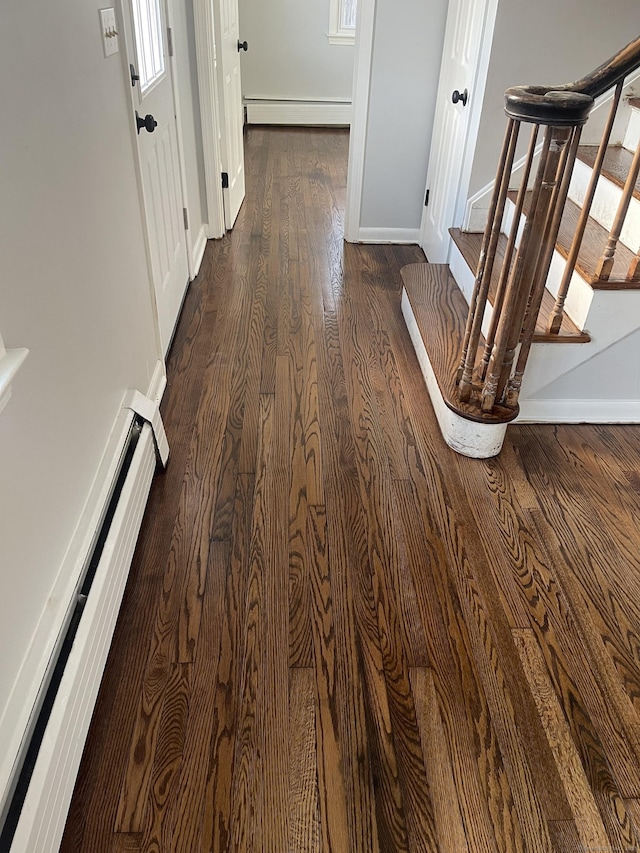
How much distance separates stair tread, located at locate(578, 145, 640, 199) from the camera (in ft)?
8.18

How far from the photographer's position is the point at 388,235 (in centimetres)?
398

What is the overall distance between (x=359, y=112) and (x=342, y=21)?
3263mm

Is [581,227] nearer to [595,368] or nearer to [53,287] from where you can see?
[595,368]

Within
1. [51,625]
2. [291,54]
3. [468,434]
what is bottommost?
[468,434]

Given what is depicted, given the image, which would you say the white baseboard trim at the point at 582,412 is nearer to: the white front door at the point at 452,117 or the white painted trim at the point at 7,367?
the white front door at the point at 452,117

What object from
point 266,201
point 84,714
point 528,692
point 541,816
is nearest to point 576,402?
point 528,692

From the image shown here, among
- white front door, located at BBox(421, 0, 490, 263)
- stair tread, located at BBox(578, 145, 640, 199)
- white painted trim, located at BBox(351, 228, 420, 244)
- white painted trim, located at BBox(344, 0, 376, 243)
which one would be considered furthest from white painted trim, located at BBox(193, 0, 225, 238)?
stair tread, located at BBox(578, 145, 640, 199)

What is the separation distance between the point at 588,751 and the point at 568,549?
631 millimetres

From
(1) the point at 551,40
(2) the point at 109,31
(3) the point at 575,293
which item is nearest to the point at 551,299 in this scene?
(3) the point at 575,293

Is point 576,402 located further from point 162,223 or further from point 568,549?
point 162,223

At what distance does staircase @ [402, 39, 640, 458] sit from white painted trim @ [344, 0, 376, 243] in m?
1.12

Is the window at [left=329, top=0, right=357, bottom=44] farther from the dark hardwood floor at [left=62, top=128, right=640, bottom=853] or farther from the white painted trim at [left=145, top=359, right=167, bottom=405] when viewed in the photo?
the white painted trim at [left=145, top=359, right=167, bottom=405]

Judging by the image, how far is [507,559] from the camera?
191 centimetres

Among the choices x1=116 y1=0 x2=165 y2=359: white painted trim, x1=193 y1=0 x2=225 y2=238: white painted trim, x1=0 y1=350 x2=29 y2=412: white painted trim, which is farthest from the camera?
x1=193 y1=0 x2=225 y2=238: white painted trim
